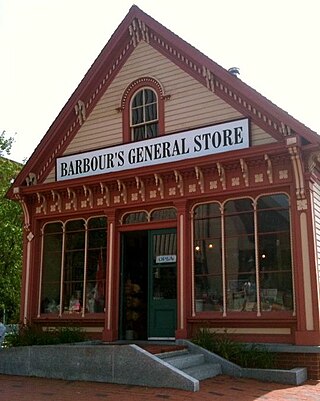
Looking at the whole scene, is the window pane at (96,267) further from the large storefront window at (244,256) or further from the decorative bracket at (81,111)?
the decorative bracket at (81,111)

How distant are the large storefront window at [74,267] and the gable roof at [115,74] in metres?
1.99

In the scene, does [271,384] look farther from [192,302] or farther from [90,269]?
[90,269]

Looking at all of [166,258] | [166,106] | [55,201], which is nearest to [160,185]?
[166,258]

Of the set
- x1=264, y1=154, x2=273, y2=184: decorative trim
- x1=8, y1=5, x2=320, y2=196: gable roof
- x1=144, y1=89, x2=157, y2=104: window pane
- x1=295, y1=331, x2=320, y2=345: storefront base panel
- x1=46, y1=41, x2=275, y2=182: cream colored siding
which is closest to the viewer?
x1=295, y1=331, x2=320, y2=345: storefront base panel

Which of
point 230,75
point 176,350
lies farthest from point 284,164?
point 176,350

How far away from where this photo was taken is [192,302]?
11.7 meters

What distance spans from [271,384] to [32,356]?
4.75 m

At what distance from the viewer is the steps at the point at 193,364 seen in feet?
31.3

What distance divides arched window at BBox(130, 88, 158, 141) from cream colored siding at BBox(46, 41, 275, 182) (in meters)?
0.38

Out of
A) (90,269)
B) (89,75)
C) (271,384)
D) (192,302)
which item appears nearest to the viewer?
(271,384)

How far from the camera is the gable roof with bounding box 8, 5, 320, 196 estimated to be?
1148cm

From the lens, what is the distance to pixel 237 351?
1036cm

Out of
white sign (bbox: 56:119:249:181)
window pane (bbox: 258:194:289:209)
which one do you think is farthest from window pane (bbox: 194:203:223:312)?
white sign (bbox: 56:119:249:181)

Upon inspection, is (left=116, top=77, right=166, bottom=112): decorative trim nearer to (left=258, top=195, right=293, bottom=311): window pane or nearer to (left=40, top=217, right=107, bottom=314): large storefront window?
(left=40, top=217, right=107, bottom=314): large storefront window
